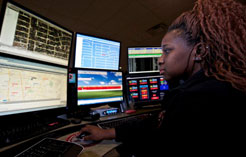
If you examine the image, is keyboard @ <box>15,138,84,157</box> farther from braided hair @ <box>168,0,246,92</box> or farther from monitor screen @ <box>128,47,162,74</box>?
monitor screen @ <box>128,47,162,74</box>

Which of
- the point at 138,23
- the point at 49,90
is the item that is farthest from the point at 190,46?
the point at 138,23

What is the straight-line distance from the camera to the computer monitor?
1.35 metres

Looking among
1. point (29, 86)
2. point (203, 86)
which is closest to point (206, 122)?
point (203, 86)

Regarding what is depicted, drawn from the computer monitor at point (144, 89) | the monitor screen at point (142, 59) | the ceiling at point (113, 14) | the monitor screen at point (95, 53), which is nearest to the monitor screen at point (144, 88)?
the computer monitor at point (144, 89)

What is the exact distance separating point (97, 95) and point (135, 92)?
0.44 m

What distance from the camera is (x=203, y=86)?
14.6 inches

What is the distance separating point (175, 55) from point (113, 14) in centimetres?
285

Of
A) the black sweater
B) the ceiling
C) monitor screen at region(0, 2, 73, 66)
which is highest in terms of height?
the ceiling

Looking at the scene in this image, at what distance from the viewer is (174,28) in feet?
1.97

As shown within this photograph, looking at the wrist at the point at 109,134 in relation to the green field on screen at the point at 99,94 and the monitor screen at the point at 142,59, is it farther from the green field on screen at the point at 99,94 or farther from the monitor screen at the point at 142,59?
the monitor screen at the point at 142,59

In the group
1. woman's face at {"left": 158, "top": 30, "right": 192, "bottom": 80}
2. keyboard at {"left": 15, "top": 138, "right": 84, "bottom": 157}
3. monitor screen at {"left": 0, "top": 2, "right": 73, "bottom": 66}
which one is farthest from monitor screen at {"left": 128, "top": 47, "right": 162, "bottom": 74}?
keyboard at {"left": 15, "top": 138, "right": 84, "bottom": 157}

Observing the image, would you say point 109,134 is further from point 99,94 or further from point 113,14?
point 113,14

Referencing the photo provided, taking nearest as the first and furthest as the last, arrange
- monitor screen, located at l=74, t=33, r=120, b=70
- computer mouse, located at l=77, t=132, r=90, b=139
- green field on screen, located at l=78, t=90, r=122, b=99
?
computer mouse, located at l=77, t=132, r=90, b=139 < green field on screen, located at l=78, t=90, r=122, b=99 < monitor screen, located at l=74, t=33, r=120, b=70

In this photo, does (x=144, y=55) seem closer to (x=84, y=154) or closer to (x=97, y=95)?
(x=97, y=95)
